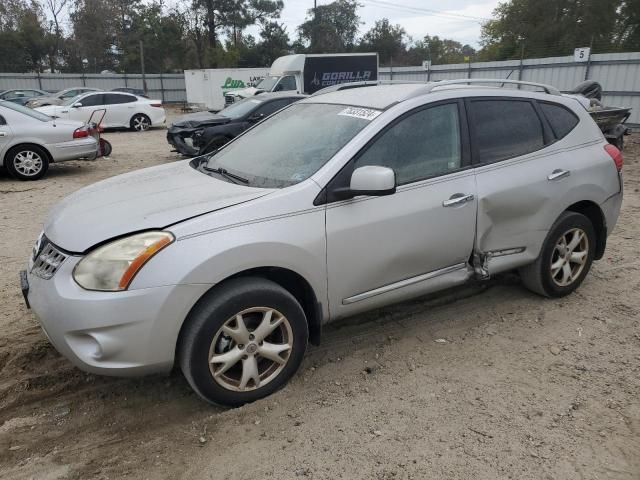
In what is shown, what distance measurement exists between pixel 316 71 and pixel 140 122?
268 inches

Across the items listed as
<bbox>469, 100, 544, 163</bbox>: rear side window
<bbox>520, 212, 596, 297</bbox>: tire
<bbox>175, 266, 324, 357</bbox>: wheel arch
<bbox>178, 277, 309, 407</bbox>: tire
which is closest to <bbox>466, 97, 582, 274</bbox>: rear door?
<bbox>469, 100, 544, 163</bbox>: rear side window

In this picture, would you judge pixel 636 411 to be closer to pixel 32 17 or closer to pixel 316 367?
pixel 316 367

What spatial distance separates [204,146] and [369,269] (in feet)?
27.3

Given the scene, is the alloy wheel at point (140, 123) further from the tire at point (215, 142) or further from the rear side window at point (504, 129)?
the rear side window at point (504, 129)

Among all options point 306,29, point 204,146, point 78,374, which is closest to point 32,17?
point 306,29

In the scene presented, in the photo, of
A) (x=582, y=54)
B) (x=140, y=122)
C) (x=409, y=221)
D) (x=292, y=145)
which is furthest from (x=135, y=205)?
(x=140, y=122)

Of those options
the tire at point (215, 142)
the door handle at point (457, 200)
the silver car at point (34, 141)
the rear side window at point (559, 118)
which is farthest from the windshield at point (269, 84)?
the door handle at point (457, 200)

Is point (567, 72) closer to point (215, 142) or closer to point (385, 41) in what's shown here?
point (215, 142)

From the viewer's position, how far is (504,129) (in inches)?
148

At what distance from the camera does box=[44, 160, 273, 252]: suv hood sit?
2686 millimetres

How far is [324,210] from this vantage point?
116 inches

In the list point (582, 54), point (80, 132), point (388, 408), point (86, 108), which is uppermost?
point (582, 54)

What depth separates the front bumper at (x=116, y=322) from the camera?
249 cm

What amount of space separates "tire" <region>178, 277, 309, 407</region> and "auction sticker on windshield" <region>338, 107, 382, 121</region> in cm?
125
